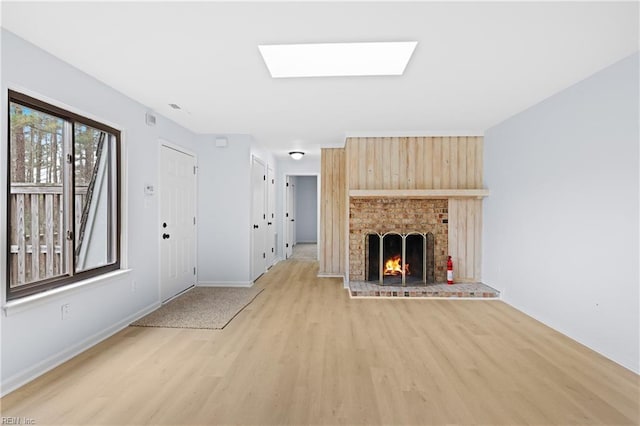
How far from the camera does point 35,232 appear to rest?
2.64 meters

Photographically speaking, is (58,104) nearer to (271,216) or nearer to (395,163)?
(395,163)

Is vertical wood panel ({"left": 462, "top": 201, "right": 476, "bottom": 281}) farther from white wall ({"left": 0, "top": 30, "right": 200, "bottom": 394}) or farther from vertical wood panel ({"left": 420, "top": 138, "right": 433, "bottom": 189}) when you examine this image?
white wall ({"left": 0, "top": 30, "right": 200, "bottom": 394})

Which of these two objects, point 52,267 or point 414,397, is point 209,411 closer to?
point 414,397

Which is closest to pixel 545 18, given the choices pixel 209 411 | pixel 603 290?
pixel 603 290

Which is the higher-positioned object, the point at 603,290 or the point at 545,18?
the point at 545,18

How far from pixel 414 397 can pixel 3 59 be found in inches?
139

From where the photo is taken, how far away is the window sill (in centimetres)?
223

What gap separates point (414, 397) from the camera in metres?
2.17

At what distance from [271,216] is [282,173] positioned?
1.39 metres

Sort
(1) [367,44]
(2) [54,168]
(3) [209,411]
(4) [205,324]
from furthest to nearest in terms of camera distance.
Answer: (4) [205,324], (2) [54,168], (1) [367,44], (3) [209,411]

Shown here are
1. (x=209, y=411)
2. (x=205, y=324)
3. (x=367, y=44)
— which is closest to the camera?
(x=209, y=411)

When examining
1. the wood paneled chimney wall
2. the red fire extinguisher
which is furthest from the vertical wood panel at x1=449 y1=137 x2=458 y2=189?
the red fire extinguisher

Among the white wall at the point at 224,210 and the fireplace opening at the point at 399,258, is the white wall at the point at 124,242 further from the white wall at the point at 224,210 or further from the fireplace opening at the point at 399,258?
the fireplace opening at the point at 399,258

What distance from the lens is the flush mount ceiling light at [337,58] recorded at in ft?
7.96
